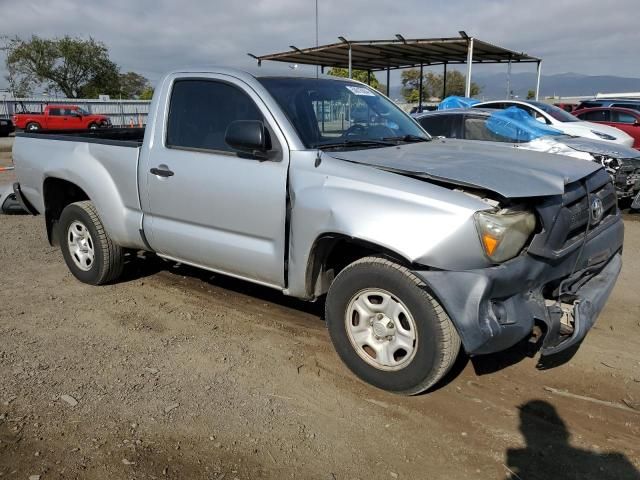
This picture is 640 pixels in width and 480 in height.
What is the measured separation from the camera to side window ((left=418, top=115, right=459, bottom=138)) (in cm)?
962

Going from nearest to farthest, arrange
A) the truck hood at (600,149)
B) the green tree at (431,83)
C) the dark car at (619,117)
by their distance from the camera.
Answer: the truck hood at (600,149)
the dark car at (619,117)
the green tree at (431,83)

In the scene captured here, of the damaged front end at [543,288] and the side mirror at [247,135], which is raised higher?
the side mirror at [247,135]

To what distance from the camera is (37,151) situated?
17.3 feet

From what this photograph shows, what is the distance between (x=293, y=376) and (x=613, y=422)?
1828mm

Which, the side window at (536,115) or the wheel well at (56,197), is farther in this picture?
the side window at (536,115)

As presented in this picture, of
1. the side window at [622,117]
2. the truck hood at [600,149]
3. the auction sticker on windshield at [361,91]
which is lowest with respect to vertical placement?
the truck hood at [600,149]

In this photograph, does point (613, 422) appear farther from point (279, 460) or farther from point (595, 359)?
point (279, 460)

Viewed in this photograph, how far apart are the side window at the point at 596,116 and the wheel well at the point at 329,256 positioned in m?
14.1

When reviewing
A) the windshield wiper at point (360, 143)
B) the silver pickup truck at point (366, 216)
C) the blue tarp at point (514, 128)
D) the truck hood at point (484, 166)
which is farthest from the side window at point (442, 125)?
the windshield wiper at point (360, 143)

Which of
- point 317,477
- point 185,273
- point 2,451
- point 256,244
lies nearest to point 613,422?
point 317,477

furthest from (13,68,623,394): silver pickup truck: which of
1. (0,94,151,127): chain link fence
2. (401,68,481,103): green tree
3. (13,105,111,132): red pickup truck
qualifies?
(401,68,481,103): green tree

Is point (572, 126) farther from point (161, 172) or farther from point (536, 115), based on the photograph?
point (161, 172)

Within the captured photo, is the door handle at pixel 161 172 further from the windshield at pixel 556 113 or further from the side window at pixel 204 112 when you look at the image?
the windshield at pixel 556 113

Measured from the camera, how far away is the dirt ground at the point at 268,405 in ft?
8.91
